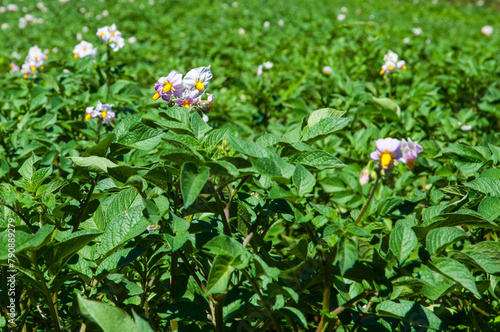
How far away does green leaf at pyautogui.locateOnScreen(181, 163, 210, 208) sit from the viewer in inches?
31.6

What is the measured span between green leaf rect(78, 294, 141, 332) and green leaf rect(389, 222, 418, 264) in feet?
1.94

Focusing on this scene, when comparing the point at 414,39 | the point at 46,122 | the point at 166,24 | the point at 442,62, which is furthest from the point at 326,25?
the point at 46,122

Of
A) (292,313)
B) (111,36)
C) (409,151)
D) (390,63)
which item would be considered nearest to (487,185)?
(409,151)

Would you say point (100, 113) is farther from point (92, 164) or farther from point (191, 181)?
point (191, 181)

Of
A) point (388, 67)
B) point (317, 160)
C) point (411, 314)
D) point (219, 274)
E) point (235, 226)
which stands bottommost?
point (388, 67)

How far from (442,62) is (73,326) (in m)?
3.53

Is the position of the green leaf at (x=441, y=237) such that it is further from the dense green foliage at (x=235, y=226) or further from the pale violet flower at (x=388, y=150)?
the pale violet flower at (x=388, y=150)

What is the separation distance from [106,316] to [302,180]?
1.68ft

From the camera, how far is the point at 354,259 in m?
0.84

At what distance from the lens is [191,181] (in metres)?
0.84

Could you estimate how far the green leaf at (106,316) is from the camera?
0.83 m

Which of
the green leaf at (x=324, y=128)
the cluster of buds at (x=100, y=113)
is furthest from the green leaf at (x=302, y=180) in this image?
the cluster of buds at (x=100, y=113)

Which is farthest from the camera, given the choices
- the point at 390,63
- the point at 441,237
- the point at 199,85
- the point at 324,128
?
the point at 390,63

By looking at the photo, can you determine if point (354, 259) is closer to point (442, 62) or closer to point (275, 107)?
point (275, 107)
